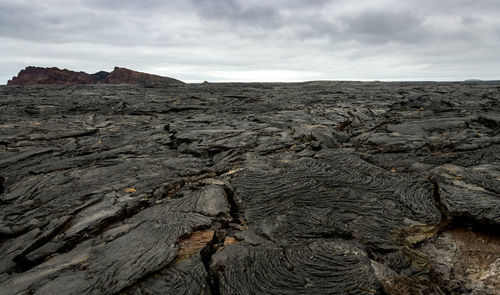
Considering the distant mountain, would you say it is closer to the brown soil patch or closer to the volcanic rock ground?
the volcanic rock ground

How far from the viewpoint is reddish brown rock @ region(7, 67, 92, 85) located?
3750 cm

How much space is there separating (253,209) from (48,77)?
46.3 metres

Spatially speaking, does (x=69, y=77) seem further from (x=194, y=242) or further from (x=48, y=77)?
(x=194, y=242)

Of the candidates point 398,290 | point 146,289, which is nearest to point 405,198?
point 398,290

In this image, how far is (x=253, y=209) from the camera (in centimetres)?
430

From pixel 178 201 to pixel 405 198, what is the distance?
3732 millimetres

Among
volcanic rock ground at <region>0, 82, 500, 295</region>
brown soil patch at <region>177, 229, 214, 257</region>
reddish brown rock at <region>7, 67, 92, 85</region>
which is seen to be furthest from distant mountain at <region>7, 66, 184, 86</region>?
brown soil patch at <region>177, 229, 214, 257</region>

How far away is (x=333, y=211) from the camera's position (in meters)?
4.16

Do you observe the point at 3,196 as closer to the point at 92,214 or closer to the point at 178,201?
the point at 92,214

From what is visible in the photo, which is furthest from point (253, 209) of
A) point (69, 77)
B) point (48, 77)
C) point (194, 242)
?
point (48, 77)

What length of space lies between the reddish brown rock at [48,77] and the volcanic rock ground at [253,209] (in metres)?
35.2

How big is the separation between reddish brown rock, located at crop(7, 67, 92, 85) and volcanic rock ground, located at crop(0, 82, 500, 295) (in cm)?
3516

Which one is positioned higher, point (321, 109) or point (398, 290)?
point (321, 109)

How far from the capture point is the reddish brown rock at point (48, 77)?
123 feet
